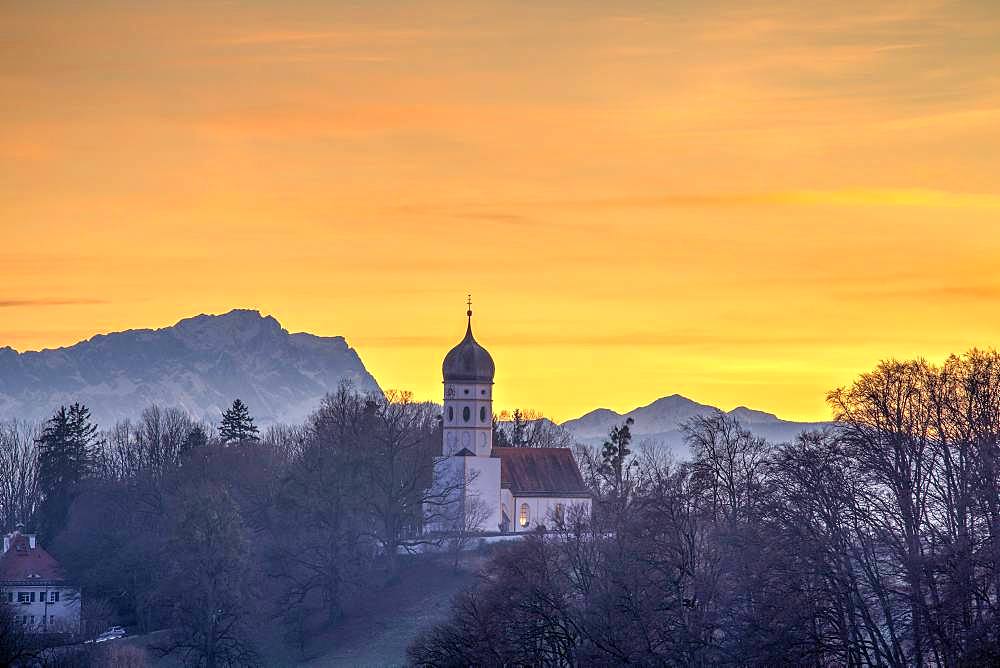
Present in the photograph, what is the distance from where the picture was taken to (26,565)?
4744 inches

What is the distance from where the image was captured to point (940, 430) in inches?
2852

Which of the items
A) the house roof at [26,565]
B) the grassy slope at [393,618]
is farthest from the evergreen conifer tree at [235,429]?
the grassy slope at [393,618]

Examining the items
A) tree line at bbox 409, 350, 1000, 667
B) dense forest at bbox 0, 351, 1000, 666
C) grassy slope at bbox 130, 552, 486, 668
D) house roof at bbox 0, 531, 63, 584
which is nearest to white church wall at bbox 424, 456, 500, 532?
dense forest at bbox 0, 351, 1000, 666

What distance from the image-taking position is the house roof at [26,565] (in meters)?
119

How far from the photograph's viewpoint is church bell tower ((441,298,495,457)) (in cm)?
12494

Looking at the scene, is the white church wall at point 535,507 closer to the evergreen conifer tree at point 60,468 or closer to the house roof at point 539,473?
the house roof at point 539,473

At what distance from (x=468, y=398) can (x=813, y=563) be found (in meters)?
58.2

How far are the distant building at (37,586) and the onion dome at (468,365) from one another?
28779 millimetres

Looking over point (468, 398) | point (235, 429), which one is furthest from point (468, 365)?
point (235, 429)

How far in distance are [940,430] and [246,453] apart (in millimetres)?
72786

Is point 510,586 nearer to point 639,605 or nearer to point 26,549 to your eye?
point 639,605

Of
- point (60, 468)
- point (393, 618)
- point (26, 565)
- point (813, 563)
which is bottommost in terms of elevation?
point (393, 618)

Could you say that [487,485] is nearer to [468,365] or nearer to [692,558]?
[468,365]

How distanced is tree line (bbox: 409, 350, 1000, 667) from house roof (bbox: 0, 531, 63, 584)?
151 feet
